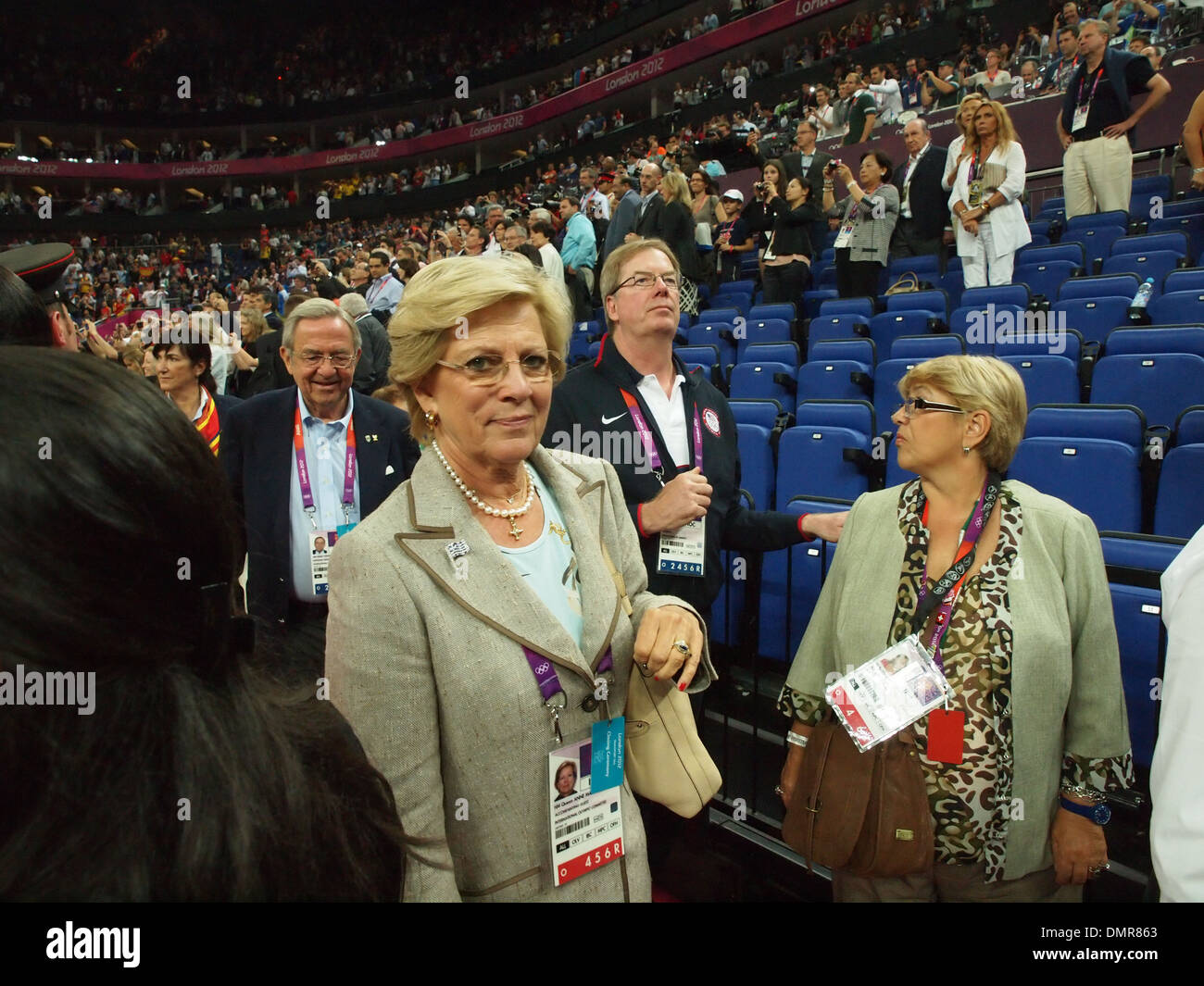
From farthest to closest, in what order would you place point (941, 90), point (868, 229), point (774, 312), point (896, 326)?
1. point (941, 90)
2. point (774, 312)
3. point (868, 229)
4. point (896, 326)

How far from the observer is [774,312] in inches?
243

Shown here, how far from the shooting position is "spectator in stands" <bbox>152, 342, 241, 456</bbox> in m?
2.86

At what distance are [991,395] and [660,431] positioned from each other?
816 millimetres

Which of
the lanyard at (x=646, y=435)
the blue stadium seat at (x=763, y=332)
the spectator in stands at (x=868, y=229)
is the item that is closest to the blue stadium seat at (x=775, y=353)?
the blue stadium seat at (x=763, y=332)

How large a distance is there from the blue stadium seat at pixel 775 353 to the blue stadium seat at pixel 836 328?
4.4 inches

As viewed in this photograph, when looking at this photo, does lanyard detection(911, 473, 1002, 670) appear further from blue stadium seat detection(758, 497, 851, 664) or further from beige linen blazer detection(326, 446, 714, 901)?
blue stadium seat detection(758, 497, 851, 664)

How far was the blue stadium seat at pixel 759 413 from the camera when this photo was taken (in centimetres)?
384

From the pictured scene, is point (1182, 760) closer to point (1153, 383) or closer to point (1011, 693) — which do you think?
point (1011, 693)

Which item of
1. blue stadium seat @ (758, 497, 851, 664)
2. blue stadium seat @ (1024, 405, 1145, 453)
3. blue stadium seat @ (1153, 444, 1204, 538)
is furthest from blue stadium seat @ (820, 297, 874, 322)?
blue stadium seat @ (758, 497, 851, 664)

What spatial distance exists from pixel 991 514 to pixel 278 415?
207 cm

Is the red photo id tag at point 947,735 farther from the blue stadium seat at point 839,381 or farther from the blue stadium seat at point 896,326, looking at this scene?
the blue stadium seat at point 896,326

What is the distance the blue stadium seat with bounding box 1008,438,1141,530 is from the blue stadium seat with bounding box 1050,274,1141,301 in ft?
7.63

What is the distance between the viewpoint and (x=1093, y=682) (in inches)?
58.4

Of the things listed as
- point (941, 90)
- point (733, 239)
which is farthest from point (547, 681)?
point (941, 90)
